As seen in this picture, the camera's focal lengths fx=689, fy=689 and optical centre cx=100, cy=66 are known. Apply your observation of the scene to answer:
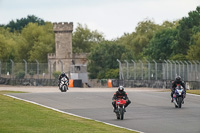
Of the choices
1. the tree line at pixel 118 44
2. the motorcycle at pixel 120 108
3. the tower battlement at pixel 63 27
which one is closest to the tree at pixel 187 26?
the tree line at pixel 118 44

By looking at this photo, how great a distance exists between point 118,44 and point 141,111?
284 feet

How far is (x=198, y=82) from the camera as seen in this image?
61781mm

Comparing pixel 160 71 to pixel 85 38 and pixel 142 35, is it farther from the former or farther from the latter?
pixel 85 38

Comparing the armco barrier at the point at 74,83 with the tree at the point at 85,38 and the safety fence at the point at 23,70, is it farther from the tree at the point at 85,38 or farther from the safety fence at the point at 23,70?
the tree at the point at 85,38

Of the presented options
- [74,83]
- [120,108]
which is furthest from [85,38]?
[120,108]

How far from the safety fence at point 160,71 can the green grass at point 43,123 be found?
35858 millimetres

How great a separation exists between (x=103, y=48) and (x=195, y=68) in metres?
51.5

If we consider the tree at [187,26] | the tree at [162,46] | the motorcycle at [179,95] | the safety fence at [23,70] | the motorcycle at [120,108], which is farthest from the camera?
the tree at [162,46]

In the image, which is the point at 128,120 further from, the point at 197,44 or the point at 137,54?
the point at 137,54

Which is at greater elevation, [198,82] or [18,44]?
[18,44]

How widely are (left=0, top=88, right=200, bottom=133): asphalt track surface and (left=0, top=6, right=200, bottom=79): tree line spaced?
53885 mm

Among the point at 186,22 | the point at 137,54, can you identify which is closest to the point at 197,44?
the point at 186,22

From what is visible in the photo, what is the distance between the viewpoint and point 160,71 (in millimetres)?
64812

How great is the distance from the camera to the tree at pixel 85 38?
15175 cm
